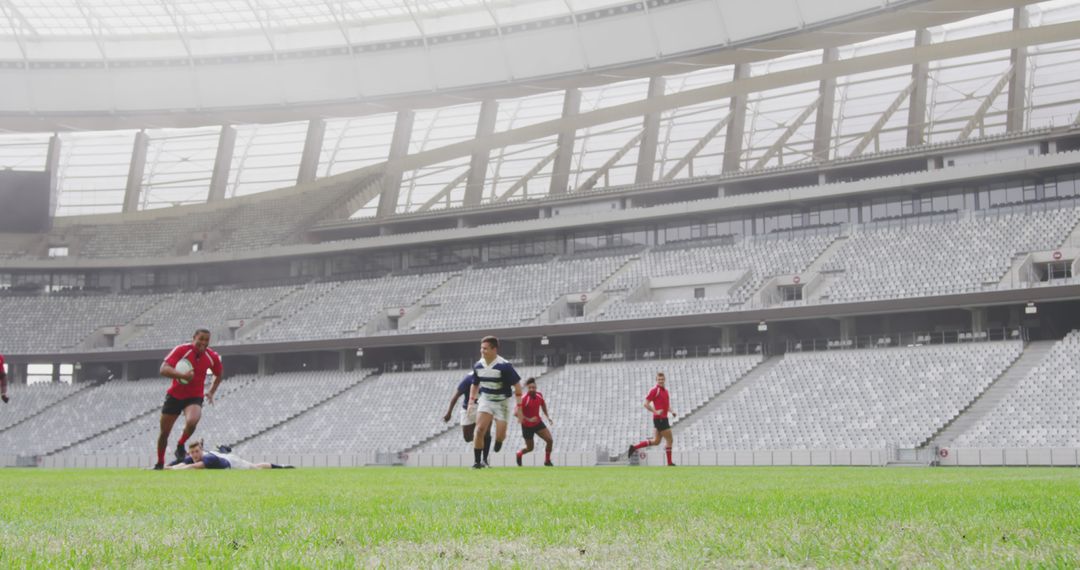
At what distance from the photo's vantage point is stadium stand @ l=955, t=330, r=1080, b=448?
31.4m

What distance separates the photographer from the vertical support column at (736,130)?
54.7 meters

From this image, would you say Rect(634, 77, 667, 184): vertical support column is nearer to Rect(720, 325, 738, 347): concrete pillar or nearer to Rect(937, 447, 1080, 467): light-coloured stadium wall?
Rect(720, 325, 738, 347): concrete pillar

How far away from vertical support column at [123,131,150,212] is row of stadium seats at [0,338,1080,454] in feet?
45.4

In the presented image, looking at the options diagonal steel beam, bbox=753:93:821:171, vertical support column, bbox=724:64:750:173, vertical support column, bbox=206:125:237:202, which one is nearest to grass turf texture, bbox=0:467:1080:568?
diagonal steel beam, bbox=753:93:821:171

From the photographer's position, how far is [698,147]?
5619cm

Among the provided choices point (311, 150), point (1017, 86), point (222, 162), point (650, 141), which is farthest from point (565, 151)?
point (1017, 86)

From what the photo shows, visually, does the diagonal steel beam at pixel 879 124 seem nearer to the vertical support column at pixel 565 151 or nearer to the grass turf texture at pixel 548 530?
the vertical support column at pixel 565 151

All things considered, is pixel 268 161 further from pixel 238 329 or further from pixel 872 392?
pixel 872 392

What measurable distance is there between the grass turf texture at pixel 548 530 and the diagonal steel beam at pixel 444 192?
2127 inches

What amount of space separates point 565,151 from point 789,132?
1195cm

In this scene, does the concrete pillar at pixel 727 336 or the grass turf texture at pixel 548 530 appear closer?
the grass turf texture at pixel 548 530

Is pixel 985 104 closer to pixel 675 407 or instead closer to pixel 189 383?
pixel 675 407

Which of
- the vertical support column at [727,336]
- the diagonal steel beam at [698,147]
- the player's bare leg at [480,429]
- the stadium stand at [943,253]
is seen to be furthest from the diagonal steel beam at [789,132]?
the player's bare leg at [480,429]

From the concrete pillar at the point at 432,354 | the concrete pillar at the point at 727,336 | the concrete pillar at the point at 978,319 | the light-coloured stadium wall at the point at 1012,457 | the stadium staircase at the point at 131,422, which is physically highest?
the concrete pillar at the point at 978,319
